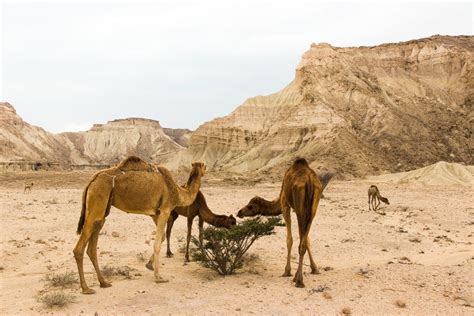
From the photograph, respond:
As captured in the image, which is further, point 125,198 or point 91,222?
point 125,198

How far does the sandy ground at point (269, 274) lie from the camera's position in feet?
23.2

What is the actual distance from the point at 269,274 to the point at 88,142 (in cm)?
15949

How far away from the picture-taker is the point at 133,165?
8.45 meters

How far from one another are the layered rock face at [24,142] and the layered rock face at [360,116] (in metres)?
43.1

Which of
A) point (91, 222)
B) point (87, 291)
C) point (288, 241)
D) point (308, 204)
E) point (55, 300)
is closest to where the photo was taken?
point (55, 300)

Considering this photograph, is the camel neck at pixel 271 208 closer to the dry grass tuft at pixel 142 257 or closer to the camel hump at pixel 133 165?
the camel hump at pixel 133 165

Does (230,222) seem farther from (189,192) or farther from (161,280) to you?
(161,280)

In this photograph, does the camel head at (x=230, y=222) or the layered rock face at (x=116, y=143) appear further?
the layered rock face at (x=116, y=143)

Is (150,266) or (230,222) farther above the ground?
(230,222)

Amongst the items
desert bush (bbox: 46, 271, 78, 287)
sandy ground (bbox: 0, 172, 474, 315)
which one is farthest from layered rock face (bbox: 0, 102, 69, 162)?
desert bush (bbox: 46, 271, 78, 287)

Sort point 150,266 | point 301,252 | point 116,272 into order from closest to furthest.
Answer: point 301,252 → point 116,272 → point 150,266

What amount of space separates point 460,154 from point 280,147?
26.4 m

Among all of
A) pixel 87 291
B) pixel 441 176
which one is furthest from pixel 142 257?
pixel 441 176

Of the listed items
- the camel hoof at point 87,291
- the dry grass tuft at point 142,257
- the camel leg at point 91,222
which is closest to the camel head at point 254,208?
the dry grass tuft at point 142,257
